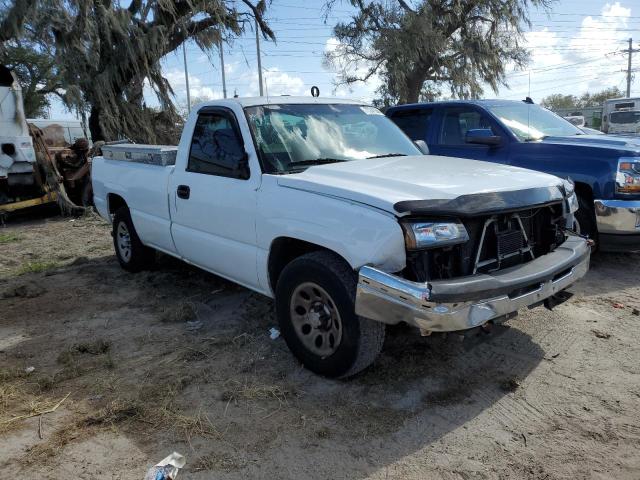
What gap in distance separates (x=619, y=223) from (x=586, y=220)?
35cm

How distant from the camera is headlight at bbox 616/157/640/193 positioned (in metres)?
5.54

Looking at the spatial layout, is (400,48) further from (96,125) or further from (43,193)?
(43,193)

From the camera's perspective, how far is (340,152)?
422cm

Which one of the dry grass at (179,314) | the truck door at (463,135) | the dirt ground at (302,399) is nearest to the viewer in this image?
the dirt ground at (302,399)

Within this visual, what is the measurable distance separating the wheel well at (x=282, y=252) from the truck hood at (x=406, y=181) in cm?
39

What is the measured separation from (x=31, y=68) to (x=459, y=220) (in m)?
33.9

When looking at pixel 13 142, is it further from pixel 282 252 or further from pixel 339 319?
pixel 339 319

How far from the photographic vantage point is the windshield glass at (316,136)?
13.3ft

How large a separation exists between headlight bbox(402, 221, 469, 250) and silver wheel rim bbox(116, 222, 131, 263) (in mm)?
4241

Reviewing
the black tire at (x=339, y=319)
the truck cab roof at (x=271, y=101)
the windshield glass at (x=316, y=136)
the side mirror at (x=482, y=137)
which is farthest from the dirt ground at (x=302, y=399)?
the side mirror at (x=482, y=137)

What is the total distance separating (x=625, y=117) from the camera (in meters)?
22.8

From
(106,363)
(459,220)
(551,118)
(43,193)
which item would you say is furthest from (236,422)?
(43,193)

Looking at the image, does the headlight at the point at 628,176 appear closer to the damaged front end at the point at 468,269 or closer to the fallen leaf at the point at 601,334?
the fallen leaf at the point at 601,334

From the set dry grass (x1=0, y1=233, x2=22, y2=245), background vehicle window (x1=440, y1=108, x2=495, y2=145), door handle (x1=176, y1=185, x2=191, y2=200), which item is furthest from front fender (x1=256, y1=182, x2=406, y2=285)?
dry grass (x1=0, y1=233, x2=22, y2=245)
